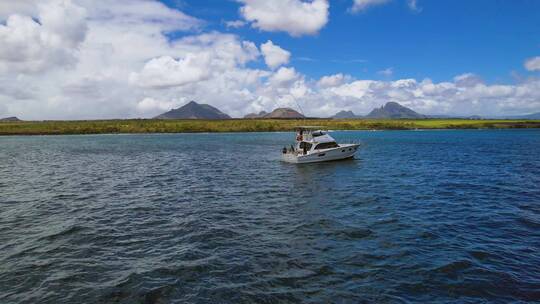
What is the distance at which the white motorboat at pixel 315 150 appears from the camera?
175 ft

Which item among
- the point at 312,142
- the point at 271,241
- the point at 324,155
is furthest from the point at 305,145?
the point at 271,241

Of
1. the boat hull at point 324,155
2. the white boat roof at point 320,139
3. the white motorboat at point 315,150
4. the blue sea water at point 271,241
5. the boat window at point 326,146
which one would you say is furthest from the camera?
the white boat roof at point 320,139

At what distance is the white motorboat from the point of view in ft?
175

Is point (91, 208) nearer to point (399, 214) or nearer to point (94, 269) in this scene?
point (94, 269)

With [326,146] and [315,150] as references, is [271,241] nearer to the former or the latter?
[315,150]

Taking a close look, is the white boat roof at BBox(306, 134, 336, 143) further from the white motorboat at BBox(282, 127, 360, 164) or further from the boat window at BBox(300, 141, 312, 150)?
the boat window at BBox(300, 141, 312, 150)

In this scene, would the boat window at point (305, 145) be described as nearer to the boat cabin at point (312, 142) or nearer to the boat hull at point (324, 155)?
the boat cabin at point (312, 142)

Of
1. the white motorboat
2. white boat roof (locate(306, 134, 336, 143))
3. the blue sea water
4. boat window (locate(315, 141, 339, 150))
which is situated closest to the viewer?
the blue sea water

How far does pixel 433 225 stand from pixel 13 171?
168 ft

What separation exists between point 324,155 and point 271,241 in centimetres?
3637

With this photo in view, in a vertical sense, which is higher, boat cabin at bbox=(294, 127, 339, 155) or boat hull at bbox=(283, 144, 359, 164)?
boat cabin at bbox=(294, 127, 339, 155)

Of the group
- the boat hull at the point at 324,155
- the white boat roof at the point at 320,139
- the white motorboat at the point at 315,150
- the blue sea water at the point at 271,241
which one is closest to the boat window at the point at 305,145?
the white motorboat at the point at 315,150

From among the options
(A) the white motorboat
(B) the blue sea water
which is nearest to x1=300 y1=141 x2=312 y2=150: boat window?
(A) the white motorboat

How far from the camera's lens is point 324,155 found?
54094mm
